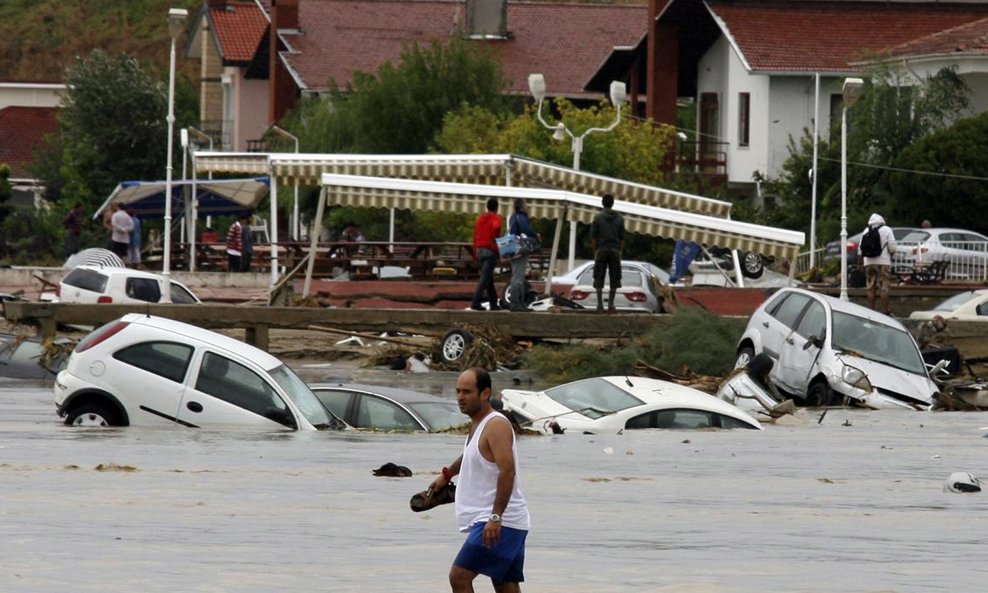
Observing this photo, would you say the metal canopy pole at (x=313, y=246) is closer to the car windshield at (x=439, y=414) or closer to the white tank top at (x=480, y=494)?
the car windshield at (x=439, y=414)

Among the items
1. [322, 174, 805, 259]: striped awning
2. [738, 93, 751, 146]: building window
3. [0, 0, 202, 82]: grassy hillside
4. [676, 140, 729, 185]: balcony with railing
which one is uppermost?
[0, 0, 202, 82]: grassy hillside

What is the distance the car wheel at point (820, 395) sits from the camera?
78.2ft

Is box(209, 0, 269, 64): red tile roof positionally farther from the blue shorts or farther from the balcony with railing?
the blue shorts

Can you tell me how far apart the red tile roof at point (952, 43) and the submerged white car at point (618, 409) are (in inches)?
1193

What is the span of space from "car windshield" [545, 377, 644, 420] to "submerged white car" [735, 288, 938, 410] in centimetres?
342

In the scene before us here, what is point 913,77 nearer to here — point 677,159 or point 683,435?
point 677,159

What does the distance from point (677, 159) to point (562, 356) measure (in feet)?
97.2

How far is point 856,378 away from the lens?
77.6ft

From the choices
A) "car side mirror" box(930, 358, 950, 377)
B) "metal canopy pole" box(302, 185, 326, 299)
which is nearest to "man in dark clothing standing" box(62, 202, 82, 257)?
"metal canopy pole" box(302, 185, 326, 299)

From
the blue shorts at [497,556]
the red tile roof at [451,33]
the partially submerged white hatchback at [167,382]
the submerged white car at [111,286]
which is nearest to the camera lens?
the blue shorts at [497,556]

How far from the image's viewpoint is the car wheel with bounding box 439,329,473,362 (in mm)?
28672

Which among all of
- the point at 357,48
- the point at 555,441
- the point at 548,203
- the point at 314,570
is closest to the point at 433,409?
the point at 555,441

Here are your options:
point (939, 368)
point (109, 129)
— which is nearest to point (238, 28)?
point (109, 129)

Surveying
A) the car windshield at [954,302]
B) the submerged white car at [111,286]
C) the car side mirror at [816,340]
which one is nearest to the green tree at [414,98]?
the submerged white car at [111,286]
